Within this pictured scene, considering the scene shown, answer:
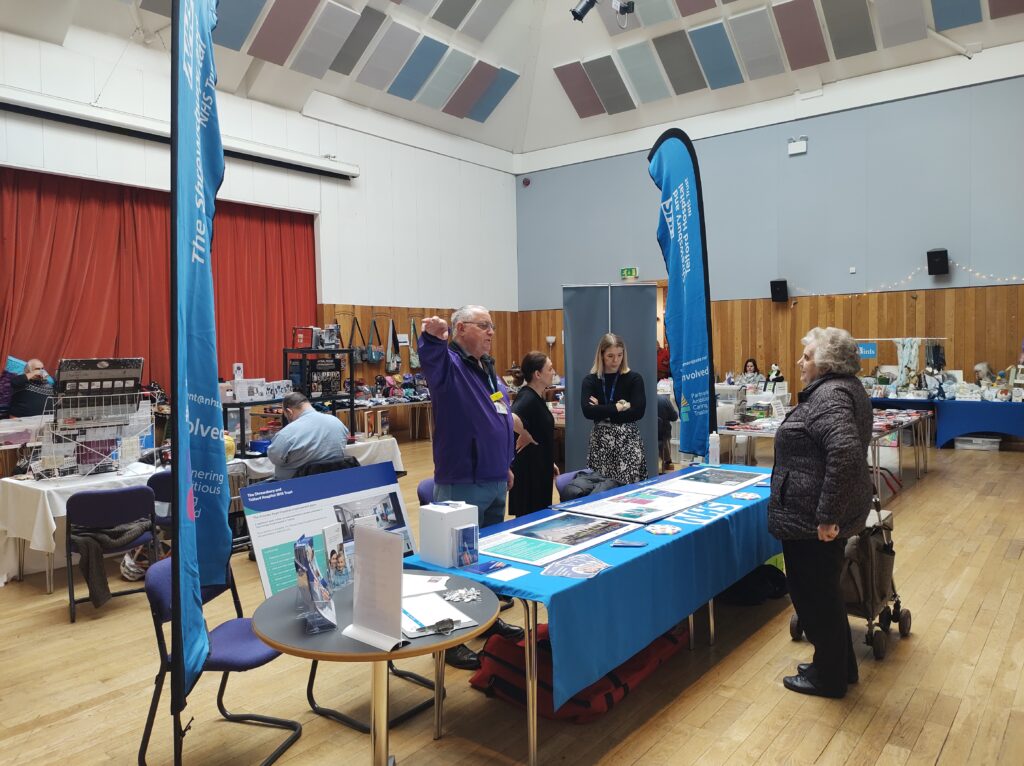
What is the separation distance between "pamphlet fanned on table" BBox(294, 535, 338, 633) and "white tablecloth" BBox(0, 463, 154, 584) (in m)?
3.01

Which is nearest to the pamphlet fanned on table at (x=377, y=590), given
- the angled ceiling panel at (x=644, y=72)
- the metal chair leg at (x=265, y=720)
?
the metal chair leg at (x=265, y=720)

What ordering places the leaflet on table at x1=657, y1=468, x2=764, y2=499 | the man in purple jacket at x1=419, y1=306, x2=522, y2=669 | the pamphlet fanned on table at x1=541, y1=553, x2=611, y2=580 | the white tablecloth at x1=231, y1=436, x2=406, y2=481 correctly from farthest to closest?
the white tablecloth at x1=231, y1=436, x2=406, y2=481 < the leaflet on table at x1=657, y1=468, x2=764, y2=499 < the man in purple jacket at x1=419, y1=306, x2=522, y2=669 < the pamphlet fanned on table at x1=541, y1=553, x2=611, y2=580

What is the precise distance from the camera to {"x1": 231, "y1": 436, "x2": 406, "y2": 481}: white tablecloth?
5387mm

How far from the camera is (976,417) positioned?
8.25m

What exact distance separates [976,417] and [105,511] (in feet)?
28.5

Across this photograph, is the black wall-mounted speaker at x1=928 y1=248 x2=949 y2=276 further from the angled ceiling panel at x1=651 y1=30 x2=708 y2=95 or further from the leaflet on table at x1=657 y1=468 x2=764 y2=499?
the leaflet on table at x1=657 y1=468 x2=764 y2=499

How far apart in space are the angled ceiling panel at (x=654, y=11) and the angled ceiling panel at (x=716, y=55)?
0.46 metres

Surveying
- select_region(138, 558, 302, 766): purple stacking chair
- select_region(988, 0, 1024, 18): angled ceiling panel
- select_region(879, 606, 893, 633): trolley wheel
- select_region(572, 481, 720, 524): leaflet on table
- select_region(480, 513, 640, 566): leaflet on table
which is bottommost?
select_region(879, 606, 893, 633): trolley wheel

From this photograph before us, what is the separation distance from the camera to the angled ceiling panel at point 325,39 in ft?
32.2

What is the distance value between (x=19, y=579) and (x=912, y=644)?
212 inches

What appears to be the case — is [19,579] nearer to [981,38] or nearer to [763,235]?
[763,235]

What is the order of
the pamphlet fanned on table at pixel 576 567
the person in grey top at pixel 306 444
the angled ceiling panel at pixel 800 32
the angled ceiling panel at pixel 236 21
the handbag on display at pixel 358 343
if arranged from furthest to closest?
1. the handbag on display at pixel 358 343
2. the angled ceiling panel at pixel 800 32
3. the angled ceiling panel at pixel 236 21
4. the person in grey top at pixel 306 444
5. the pamphlet fanned on table at pixel 576 567

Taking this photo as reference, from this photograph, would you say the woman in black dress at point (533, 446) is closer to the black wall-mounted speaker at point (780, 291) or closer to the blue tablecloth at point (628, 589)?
the blue tablecloth at point (628, 589)

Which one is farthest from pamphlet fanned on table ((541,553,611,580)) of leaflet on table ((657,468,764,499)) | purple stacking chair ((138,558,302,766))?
leaflet on table ((657,468,764,499))
